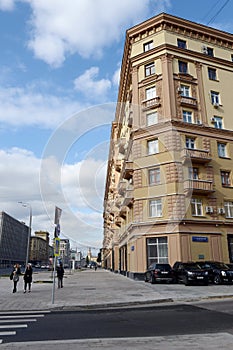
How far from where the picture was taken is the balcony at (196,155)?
26877mm

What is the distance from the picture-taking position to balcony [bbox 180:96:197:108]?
29567 millimetres

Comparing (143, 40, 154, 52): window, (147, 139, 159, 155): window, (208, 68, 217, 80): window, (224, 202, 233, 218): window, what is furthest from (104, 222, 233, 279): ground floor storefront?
(143, 40, 154, 52): window

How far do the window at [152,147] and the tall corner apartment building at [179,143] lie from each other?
95 mm

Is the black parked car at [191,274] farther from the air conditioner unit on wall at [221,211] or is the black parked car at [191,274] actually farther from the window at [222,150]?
the window at [222,150]

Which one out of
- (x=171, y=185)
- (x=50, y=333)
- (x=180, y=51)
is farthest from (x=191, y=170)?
(x=50, y=333)

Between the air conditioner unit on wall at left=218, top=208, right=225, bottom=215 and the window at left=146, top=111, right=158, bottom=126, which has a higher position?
the window at left=146, top=111, right=158, bottom=126

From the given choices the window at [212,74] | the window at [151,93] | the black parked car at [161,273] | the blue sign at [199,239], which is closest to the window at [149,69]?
the window at [151,93]

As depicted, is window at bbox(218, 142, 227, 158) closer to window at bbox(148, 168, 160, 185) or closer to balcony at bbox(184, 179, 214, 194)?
balcony at bbox(184, 179, 214, 194)

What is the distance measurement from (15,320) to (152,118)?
23719mm

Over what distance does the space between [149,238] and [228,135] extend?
43.3 feet

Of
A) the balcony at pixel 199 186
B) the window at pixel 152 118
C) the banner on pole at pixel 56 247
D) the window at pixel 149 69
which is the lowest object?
the banner on pole at pixel 56 247

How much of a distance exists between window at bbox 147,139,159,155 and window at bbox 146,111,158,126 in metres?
1.93

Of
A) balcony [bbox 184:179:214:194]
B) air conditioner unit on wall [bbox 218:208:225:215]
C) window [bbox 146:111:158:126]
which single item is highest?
window [bbox 146:111:158:126]

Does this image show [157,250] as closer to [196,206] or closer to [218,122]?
[196,206]
